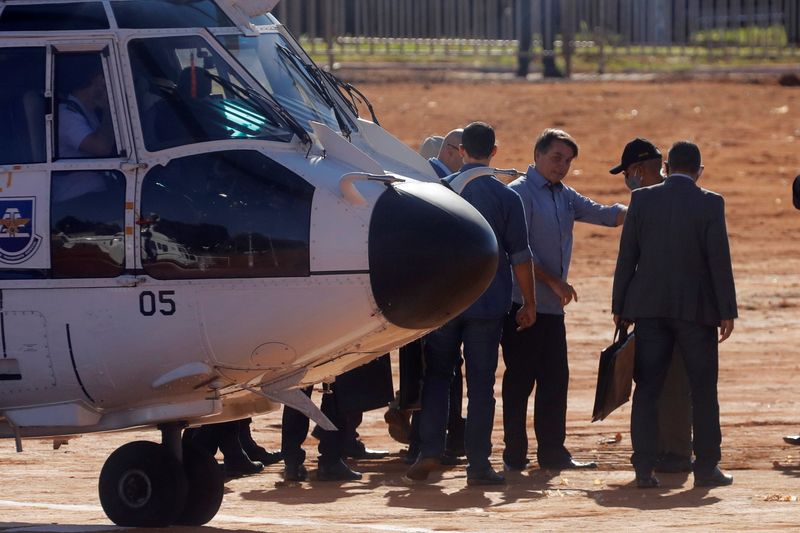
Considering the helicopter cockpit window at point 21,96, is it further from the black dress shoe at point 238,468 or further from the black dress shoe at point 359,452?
the black dress shoe at point 359,452

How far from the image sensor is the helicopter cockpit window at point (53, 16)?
823 cm

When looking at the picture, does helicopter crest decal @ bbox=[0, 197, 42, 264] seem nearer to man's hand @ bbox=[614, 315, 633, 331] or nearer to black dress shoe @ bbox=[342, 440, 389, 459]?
man's hand @ bbox=[614, 315, 633, 331]

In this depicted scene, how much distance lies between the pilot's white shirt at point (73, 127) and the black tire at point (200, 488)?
1.74 m

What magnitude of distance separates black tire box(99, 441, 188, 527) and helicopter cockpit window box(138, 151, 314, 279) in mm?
1159

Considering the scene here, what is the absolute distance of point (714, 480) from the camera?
33.6 ft

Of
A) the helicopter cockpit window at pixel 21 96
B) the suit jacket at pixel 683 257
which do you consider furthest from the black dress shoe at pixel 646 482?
the helicopter cockpit window at pixel 21 96

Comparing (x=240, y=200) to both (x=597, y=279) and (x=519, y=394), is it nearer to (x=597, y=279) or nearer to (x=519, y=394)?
(x=519, y=394)

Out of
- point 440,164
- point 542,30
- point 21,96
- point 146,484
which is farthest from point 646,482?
point 542,30

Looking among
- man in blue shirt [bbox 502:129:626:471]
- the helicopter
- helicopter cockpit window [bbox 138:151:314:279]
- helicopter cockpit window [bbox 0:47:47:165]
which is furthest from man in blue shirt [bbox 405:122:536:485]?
helicopter cockpit window [bbox 0:47:47:165]

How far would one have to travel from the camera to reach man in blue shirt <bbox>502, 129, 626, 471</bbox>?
10969 millimetres

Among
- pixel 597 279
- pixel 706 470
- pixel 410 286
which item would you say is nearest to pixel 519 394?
pixel 706 470

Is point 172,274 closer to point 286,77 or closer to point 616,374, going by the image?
point 286,77

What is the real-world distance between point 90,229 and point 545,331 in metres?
3.90

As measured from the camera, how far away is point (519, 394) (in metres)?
11.1
